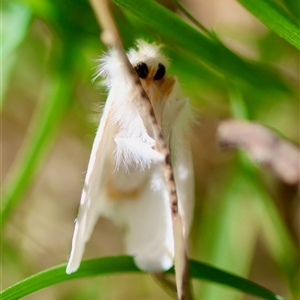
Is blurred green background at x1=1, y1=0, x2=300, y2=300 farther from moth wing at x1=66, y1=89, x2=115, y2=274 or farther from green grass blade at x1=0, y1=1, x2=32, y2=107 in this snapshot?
moth wing at x1=66, y1=89, x2=115, y2=274

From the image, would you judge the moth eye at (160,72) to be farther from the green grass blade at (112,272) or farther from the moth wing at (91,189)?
the green grass blade at (112,272)

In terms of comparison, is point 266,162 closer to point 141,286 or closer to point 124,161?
point 124,161

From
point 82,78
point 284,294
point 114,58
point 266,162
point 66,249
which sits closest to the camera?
point 114,58

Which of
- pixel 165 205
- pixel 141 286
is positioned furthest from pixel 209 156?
pixel 165 205

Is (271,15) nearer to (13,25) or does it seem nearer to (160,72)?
(160,72)

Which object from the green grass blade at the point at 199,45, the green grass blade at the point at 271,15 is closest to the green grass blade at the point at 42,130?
the green grass blade at the point at 199,45

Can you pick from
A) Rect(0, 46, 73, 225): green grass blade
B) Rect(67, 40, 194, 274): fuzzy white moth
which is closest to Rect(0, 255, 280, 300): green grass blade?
Rect(67, 40, 194, 274): fuzzy white moth

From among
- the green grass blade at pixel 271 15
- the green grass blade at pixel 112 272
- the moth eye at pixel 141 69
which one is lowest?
the green grass blade at pixel 112 272
